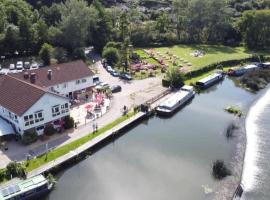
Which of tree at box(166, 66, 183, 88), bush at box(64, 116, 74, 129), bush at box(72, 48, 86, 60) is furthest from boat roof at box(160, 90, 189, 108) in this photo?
bush at box(72, 48, 86, 60)

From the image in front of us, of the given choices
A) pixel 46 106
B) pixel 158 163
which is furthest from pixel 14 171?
pixel 158 163

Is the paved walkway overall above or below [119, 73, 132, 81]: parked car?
below

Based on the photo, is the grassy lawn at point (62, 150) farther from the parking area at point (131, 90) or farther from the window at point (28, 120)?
the window at point (28, 120)

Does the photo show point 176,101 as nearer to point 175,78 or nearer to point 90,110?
point 175,78

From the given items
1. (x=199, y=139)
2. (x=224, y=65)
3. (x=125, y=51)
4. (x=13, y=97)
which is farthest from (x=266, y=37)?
(x=13, y=97)

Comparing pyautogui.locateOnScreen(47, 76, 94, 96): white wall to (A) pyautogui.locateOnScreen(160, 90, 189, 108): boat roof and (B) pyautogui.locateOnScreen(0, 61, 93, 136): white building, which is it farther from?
(A) pyautogui.locateOnScreen(160, 90, 189, 108): boat roof

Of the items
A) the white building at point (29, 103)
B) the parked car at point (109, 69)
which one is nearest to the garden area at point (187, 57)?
the parked car at point (109, 69)
